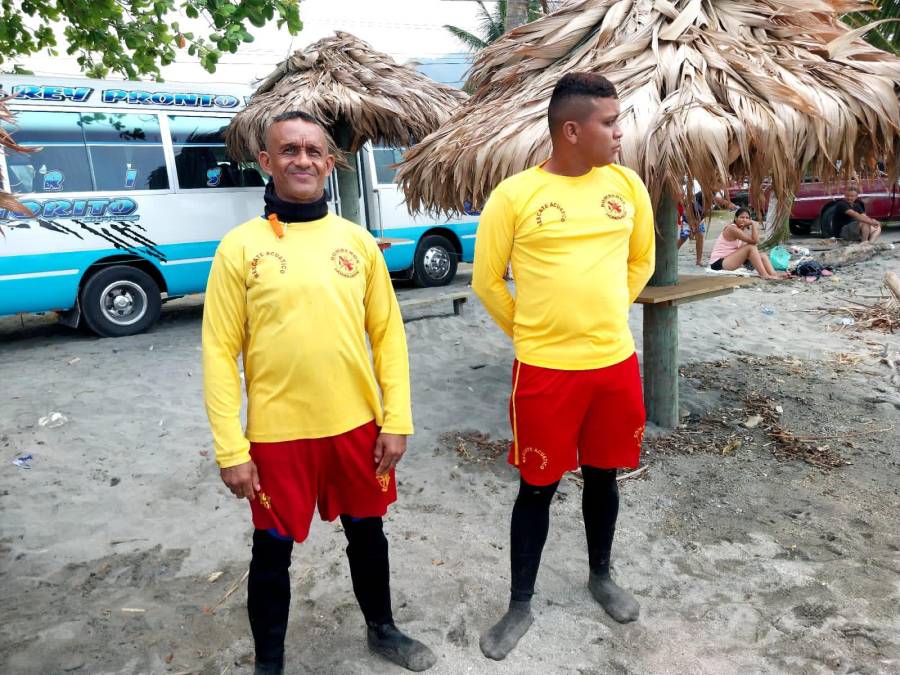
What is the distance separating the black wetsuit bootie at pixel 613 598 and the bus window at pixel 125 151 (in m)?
7.03

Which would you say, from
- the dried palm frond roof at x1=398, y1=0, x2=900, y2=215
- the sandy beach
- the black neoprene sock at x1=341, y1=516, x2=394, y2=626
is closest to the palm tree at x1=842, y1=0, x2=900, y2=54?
the sandy beach

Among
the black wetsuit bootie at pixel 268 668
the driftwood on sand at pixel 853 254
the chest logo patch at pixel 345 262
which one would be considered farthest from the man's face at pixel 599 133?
the driftwood on sand at pixel 853 254

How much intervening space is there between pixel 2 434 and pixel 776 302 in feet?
25.5

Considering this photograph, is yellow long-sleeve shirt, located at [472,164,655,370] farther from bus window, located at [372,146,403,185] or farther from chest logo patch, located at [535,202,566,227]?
bus window, located at [372,146,403,185]

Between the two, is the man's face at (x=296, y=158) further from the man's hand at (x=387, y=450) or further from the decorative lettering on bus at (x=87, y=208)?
the decorative lettering on bus at (x=87, y=208)

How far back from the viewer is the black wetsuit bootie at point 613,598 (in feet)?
8.29

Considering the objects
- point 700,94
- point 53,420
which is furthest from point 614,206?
point 53,420

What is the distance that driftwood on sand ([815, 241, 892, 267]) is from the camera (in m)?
10.4

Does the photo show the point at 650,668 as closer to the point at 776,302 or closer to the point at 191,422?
the point at 191,422

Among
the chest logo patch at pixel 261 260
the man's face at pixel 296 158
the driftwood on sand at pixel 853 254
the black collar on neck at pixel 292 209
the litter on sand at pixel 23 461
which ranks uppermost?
the man's face at pixel 296 158

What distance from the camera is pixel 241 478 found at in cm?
190

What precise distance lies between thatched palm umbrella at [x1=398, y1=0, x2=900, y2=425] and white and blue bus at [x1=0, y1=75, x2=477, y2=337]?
4.75 metres

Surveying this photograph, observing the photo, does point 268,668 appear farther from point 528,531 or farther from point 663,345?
point 663,345

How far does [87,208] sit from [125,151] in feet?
2.58
